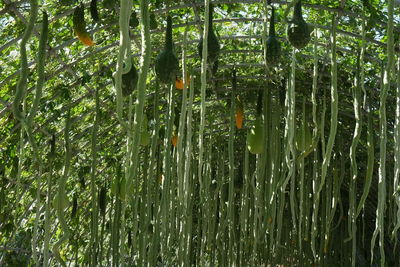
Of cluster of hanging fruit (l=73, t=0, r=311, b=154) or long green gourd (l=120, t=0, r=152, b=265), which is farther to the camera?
cluster of hanging fruit (l=73, t=0, r=311, b=154)

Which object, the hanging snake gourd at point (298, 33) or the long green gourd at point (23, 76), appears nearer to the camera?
the long green gourd at point (23, 76)

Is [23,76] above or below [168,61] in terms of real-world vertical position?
below

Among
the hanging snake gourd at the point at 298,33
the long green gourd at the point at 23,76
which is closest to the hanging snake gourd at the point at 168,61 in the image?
the hanging snake gourd at the point at 298,33

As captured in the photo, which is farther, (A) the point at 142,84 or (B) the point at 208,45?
(B) the point at 208,45

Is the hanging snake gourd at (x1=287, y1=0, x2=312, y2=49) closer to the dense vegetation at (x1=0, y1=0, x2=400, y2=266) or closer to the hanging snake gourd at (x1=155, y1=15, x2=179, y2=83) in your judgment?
the dense vegetation at (x1=0, y1=0, x2=400, y2=266)

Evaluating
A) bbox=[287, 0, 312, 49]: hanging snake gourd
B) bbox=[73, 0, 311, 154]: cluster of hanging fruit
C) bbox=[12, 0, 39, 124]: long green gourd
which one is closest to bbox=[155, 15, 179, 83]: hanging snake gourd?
bbox=[73, 0, 311, 154]: cluster of hanging fruit

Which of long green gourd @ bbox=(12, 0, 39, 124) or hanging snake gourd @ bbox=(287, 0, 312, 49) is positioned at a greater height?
hanging snake gourd @ bbox=(287, 0, 312, 49)

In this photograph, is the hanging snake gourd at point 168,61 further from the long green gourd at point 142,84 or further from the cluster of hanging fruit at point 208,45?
the long green gourd at point 142,84

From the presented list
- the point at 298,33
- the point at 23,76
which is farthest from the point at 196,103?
the point at 23,76

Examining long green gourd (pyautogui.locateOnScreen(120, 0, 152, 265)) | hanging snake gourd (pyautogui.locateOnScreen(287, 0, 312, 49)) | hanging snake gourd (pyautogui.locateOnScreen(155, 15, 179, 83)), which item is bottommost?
long green gourd (pyautogui.locateOnScreen(120, 0, 152, 265))

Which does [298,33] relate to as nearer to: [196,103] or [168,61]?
[168,61]

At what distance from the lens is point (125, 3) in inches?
28.5

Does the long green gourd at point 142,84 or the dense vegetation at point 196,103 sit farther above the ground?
the dense vegetation at point 196,103

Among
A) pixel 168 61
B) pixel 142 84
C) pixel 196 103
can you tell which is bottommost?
pixel 142 84
